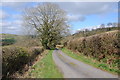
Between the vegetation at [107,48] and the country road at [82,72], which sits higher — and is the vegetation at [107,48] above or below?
above

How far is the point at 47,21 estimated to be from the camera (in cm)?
3709

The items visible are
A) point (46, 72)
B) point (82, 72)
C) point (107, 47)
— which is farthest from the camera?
point (107, 47)

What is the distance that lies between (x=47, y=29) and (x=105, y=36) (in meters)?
27.1

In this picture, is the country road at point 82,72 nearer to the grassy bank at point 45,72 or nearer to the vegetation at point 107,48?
the grassy bank at point 45,72

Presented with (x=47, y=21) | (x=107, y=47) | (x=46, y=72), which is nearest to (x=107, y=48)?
(x=107, y=47)

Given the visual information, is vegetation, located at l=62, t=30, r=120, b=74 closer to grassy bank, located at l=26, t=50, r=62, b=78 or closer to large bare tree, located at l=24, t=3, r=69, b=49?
grassy bank, located at l=26, t=50, r=62, b=78

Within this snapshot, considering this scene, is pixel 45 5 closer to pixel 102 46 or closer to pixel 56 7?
pixel 56 7

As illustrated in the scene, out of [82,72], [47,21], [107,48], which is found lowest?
[82,72]

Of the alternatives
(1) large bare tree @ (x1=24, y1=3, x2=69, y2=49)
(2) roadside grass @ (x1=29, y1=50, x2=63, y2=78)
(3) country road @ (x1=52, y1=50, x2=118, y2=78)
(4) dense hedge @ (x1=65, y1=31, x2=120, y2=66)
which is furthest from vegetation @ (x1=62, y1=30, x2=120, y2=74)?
(1) large bare tree @ (x1=24, y1=3, x2=69, y2=49)

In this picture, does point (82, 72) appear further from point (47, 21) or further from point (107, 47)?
point (47, 21)

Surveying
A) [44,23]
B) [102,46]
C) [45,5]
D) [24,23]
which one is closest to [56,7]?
[45,5]

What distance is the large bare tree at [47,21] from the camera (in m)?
35.7

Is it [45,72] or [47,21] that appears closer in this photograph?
[45,72]

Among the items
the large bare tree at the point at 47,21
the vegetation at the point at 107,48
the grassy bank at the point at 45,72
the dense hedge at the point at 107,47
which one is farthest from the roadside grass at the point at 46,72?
the large bare tree at the point at 47,21
